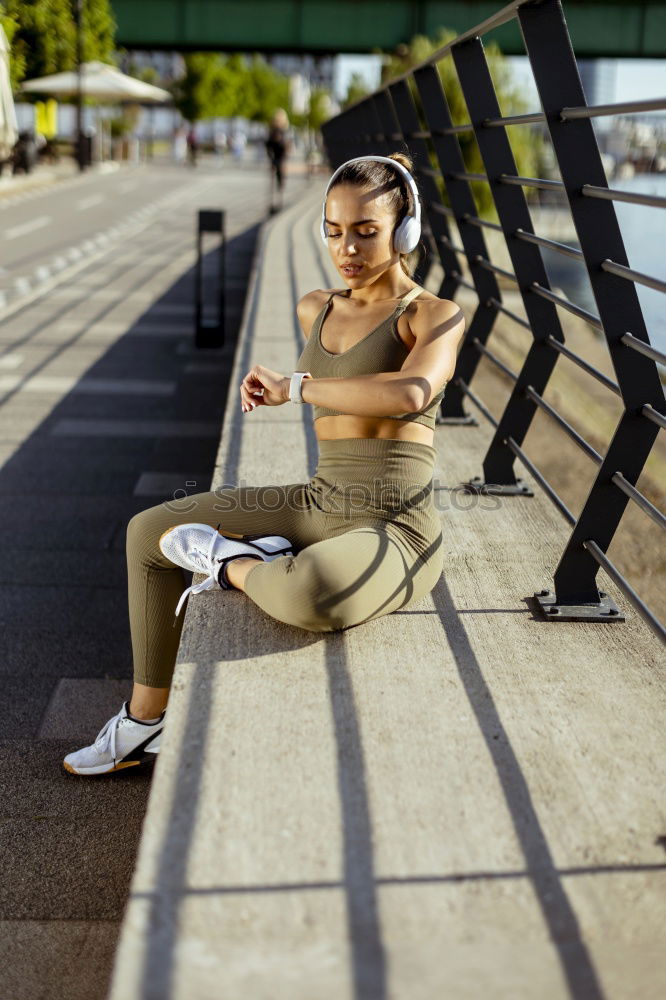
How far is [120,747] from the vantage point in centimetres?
330

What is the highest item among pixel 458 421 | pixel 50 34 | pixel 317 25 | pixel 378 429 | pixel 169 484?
pixel 378 429

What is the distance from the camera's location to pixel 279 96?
4190 inches

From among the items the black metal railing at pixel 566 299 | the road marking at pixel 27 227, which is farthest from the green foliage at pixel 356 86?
the black metal railing at pixel 566 299

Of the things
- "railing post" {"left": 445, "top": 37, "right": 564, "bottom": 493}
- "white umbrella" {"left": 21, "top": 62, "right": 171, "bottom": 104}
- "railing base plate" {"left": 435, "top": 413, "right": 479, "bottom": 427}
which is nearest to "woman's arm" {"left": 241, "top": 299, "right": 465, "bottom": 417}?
"railing post" {"left": 445, "top": 37, "right": 564, "bottom": 493}

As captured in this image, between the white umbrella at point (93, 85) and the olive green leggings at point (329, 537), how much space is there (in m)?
44.4

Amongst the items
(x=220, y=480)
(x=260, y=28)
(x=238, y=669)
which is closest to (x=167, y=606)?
(x=238, y=669)

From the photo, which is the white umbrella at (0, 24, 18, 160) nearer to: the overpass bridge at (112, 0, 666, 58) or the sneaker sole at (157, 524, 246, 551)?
the overpass bridge at (112, 0, 666, 58)

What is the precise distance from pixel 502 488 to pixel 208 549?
171 cm

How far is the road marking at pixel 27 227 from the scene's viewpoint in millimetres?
20659

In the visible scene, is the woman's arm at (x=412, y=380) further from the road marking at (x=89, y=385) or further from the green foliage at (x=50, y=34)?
the green foliage at (x=50, y=34)

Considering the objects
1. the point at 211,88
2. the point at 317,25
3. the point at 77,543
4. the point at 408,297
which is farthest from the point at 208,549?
the point at 211,88

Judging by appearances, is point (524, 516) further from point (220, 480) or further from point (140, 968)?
point (140, 968)

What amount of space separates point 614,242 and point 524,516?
1.41 metres

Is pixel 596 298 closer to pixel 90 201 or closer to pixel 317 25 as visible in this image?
pixel 90 201
